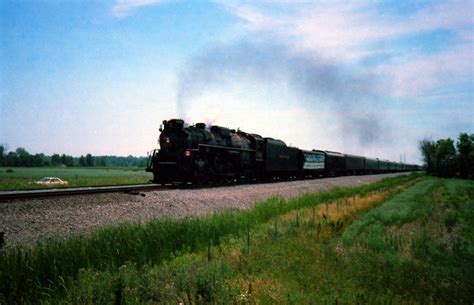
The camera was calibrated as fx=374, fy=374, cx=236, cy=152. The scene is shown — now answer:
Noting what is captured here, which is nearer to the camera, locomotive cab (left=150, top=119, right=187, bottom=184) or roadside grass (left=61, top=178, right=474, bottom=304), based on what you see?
roadside grass (left=61, top=178, right=474, bottom=304)

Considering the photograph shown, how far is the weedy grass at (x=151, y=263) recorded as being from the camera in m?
6.13

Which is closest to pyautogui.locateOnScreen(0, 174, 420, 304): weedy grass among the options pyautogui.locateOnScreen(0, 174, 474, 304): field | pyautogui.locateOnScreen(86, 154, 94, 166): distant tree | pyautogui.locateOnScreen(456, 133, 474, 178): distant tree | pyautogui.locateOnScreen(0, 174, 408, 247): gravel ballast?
pyautogui.locateOnScreen(0, 174, 474, 304): field

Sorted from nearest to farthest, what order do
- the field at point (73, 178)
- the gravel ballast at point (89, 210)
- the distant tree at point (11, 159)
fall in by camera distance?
the gravel ballast at point (89, 210) < the field at point (73, 178) < the distant tree at point (11, 159)

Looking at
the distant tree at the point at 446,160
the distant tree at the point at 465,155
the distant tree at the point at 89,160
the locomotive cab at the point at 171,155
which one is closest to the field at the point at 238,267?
the locomotive cab at the point at 171,155

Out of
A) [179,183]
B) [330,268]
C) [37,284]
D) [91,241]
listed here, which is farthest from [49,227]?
[179,183]

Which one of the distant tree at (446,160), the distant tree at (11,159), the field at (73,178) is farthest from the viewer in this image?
the distant tree at (11,159)

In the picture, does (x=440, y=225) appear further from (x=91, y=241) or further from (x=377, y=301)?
(x=91, y=241)

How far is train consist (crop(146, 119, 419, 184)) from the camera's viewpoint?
2167 centimetres

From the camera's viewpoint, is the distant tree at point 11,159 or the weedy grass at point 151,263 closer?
the weedy grass at point 151,263

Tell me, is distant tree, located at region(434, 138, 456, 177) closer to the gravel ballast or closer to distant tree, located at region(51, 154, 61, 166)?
the gravel ballast

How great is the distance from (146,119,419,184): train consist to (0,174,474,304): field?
10.0 m

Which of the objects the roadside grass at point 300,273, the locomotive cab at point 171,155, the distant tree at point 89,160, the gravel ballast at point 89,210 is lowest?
the roadside grass at point 300,273

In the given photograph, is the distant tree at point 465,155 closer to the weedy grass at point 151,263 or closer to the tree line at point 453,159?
the tree line at point 453,159

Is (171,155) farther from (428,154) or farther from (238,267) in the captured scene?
(428,154)
